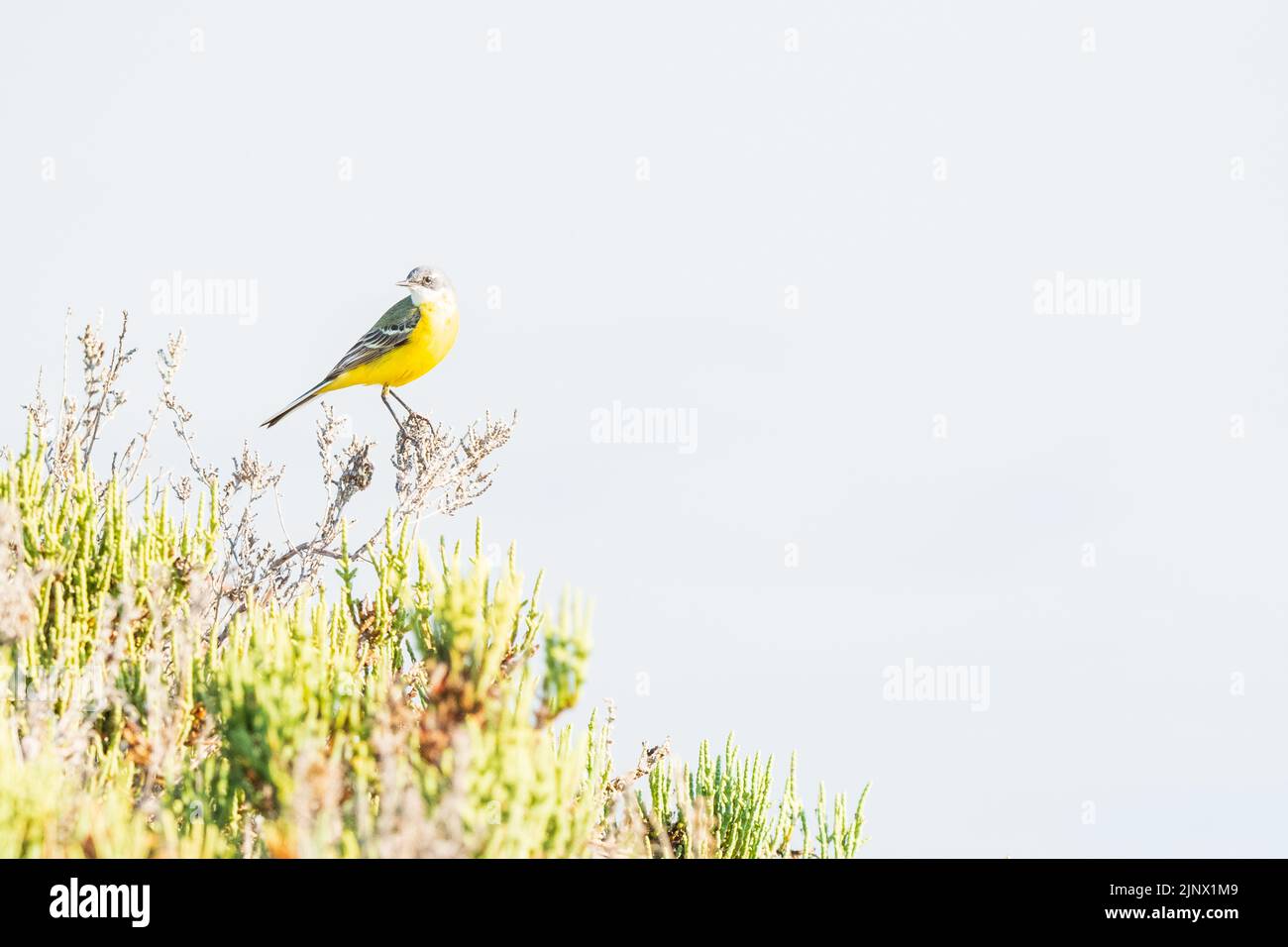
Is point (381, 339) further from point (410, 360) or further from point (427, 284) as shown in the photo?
point (427, 284)

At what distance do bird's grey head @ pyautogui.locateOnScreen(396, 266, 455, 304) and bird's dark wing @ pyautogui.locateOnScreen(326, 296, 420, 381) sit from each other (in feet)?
0.36

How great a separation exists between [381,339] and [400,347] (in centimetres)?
22

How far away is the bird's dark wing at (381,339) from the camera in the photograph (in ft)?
32.3

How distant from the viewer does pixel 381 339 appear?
9953 mm

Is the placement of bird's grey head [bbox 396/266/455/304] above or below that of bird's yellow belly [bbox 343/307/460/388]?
above

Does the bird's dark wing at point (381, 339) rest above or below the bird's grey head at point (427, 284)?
below

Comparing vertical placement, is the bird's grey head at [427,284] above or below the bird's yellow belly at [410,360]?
above

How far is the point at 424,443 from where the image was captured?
8.16 m

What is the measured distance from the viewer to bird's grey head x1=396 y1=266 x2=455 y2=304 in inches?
404

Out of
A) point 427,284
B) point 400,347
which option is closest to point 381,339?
point 400,347

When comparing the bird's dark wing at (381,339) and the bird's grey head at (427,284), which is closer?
the bird's dark wing at (381,339)
